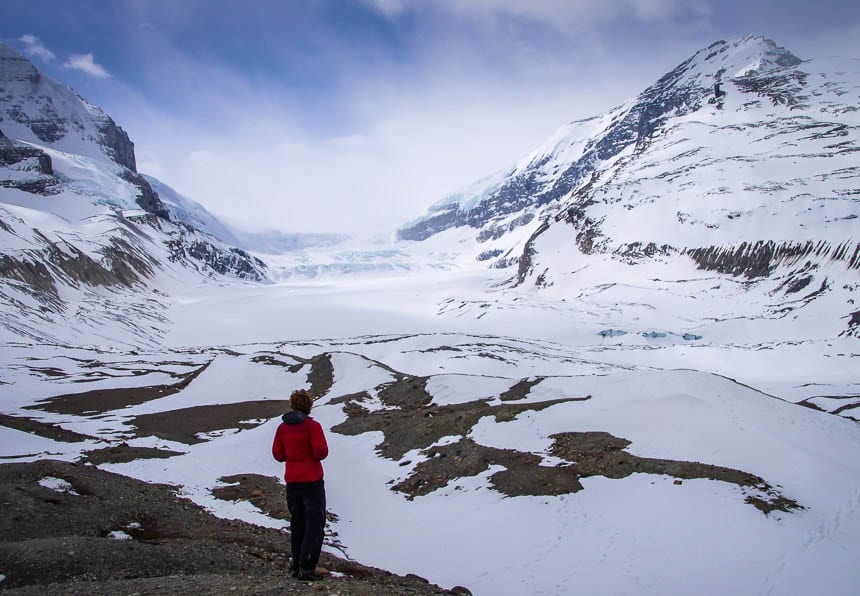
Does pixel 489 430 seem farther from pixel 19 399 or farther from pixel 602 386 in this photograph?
pixel 19 399

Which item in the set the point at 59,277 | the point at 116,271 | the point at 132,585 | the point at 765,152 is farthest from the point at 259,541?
the point at 116,271

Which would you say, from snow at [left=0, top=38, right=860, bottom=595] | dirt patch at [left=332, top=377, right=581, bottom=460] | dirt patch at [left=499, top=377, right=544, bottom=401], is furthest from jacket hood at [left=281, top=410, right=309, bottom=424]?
dirt patch at [left=499, top=377, right=544, bottom=401]

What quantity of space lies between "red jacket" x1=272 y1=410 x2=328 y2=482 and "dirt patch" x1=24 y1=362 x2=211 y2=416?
47.6 m

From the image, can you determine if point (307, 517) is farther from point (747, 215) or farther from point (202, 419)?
point (747, 215)

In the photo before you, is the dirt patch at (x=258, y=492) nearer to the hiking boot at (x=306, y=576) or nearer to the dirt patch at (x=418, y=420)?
the dirt patch at (x=418, y=420)

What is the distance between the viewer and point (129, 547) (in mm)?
11094

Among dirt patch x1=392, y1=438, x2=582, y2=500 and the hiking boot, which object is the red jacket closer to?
the hiking boot

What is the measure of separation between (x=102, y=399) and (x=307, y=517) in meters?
55.0

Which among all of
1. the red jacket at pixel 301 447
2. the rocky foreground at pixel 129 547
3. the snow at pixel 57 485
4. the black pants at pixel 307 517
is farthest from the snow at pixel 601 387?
the red jacket at pixel 301 447

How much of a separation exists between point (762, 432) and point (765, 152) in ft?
572

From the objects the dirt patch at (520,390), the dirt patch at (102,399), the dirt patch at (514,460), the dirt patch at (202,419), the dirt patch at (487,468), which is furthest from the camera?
the dirt patch at (102,399)

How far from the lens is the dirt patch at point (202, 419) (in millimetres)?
39141

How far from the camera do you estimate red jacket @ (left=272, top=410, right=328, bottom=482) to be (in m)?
9.90

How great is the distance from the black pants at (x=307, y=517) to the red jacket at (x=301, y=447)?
193 mm
